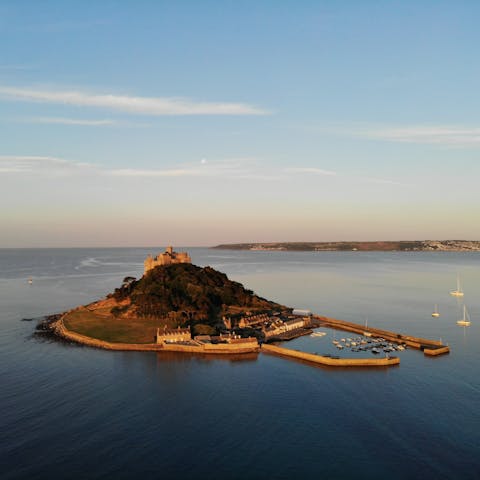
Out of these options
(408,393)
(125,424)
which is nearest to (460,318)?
(408,393)

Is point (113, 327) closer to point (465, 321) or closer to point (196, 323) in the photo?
point (196, 323)

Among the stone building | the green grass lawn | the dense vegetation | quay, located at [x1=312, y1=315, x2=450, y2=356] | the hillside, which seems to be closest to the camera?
quay, located at [x1=312, y1=315, x2=450, y2=356]

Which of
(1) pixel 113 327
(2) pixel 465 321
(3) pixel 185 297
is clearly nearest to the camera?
(1) pixel 113 327

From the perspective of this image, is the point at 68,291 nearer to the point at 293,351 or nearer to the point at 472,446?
the point at 293,351

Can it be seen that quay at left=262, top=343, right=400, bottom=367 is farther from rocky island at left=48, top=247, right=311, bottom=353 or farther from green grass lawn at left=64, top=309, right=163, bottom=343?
green grass lawn at left=64, top=309, right=163, bottom=343

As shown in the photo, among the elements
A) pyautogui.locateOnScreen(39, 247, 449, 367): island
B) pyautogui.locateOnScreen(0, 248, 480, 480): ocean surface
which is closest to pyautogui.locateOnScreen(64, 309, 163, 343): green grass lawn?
pyautogui.locateOnScreen(39, 247, 449, 367): island

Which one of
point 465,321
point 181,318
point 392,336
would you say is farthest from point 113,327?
point 465,321

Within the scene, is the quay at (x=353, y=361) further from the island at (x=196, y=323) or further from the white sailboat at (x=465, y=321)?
the white sailboat at (x=465, y=321)
